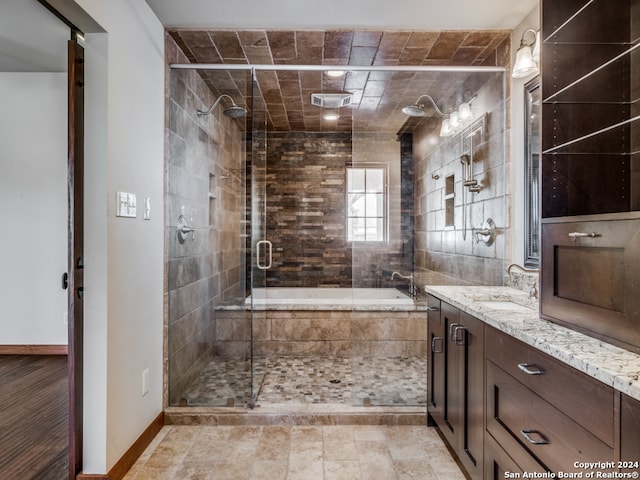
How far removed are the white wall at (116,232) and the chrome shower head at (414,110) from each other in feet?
7.07

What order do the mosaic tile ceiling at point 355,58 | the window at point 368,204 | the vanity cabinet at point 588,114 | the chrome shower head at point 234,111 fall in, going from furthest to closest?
the window at point 368,204 → the chrome shower head at point 234,111 → the mosaic tile ceiling at point 355,58 → the vanity cabinet at point 588,114

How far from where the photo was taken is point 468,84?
109 inches

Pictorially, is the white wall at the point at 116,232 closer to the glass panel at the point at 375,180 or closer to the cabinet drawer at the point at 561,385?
the cabinet drawer at the point at 561,385

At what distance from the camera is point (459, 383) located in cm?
186

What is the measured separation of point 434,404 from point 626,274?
149cm

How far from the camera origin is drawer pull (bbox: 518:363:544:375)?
1.20 m

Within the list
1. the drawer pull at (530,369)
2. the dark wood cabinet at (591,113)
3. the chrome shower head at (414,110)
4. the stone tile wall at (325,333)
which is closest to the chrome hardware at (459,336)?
the drawer pull at (530,369)

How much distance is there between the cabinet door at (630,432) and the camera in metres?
0.83

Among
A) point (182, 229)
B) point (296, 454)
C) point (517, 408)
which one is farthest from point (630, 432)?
point (182, 229)

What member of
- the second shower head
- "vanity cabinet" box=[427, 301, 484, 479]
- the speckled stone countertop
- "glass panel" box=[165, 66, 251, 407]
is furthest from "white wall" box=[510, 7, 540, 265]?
the second shower head

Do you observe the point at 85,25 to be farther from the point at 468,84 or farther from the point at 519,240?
the point at 519,240

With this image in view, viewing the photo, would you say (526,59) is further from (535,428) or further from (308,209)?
(308,209)

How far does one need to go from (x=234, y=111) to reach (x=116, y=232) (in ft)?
5.61

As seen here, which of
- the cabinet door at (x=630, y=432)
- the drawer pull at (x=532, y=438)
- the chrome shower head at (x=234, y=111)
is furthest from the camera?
the chrome shower head at (x=234, y=111)
